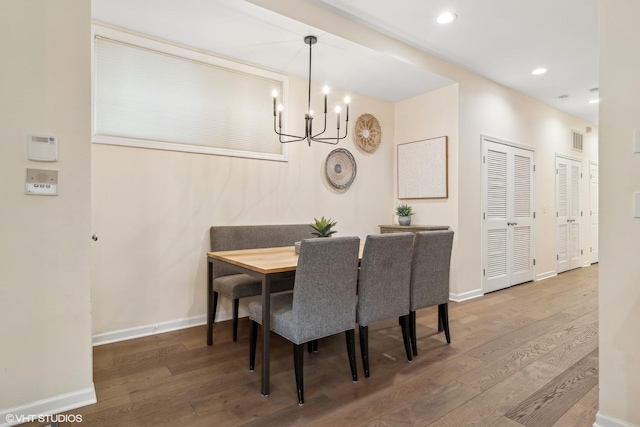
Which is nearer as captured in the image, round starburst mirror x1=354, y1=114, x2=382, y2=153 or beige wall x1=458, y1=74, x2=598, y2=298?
beige wall x1=458, y1=74, x2=598, y2=298

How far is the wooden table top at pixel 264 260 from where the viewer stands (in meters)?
1.98

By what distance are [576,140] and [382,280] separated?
5968 millimetres

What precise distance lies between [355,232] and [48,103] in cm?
330

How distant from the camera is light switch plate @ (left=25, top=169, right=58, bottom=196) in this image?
1688mm

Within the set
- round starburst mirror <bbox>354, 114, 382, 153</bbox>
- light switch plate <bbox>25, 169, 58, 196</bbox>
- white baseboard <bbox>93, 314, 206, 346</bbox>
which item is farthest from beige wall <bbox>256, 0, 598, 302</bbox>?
white baseboard <bbox>93, 314, 206, 346</bbox>

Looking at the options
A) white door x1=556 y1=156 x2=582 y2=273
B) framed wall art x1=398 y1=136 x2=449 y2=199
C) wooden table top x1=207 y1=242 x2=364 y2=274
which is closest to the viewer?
wooden table top x1=207 y1=242 x2=364 y2=274

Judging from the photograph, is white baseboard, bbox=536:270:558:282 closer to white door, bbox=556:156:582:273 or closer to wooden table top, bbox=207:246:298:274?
white door, bbox=556:156:582:273

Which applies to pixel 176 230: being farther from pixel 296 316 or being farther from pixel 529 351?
pixel 529 351

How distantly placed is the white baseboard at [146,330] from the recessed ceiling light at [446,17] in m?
3.49

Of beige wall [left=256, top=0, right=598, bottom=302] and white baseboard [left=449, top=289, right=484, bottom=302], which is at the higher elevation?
beige wall [left=256, top=0, right=598, bottom=302]

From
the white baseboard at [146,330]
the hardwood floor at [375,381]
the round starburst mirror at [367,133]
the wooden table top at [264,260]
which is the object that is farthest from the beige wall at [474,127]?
the white baseboard at [146,330]

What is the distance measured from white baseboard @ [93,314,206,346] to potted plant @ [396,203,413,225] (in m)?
2.66

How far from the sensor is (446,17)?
9.56ft

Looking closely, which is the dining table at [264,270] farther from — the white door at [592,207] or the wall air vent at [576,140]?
the white door at [592,207]
